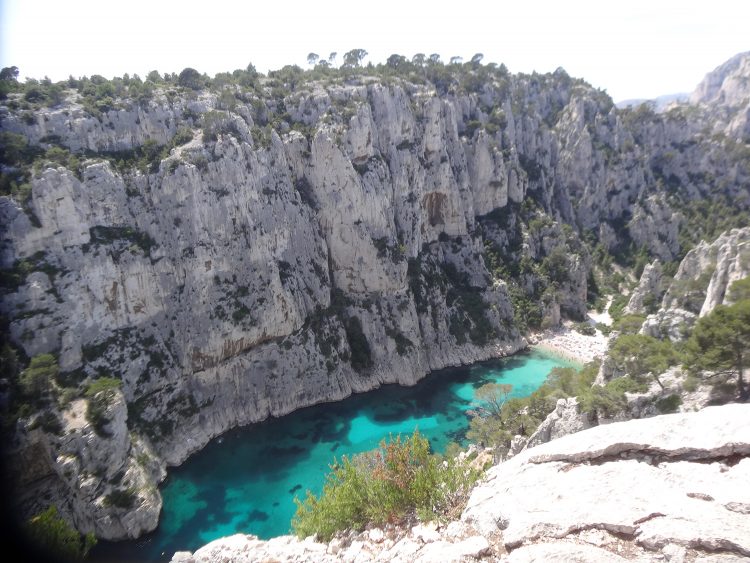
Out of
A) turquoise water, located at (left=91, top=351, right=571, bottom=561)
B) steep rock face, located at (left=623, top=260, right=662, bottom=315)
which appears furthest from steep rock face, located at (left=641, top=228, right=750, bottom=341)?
steep rock face, located at (left=623, top=260, right=662, bottom=315)

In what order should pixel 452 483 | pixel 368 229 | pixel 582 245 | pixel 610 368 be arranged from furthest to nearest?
pixel 582 245, pixel 368 229, pixel 610 368, pixel 452 483

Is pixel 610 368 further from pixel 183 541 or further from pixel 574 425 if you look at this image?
pixel 183 541

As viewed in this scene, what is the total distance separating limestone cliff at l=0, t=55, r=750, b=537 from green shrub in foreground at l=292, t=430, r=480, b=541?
16.9 meters

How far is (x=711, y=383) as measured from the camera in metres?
14.4

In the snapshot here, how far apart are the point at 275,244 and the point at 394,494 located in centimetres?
2932

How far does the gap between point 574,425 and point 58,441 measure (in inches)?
996

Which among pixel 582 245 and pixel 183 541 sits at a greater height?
pixel 582 245

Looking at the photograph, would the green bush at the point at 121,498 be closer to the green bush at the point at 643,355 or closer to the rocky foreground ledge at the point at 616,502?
the rocky foreground ledge at the point at 616,502

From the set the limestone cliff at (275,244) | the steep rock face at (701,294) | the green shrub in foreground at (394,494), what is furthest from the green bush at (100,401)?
the steep rock face at (701,294)

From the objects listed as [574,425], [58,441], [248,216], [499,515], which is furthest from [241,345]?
[499,515]

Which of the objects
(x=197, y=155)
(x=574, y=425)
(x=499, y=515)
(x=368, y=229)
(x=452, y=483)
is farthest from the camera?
(x=368, y=229)

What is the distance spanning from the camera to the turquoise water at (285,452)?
917 inches

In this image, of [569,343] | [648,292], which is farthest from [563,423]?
[648,292]

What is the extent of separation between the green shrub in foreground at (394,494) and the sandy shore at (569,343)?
35.3 m
